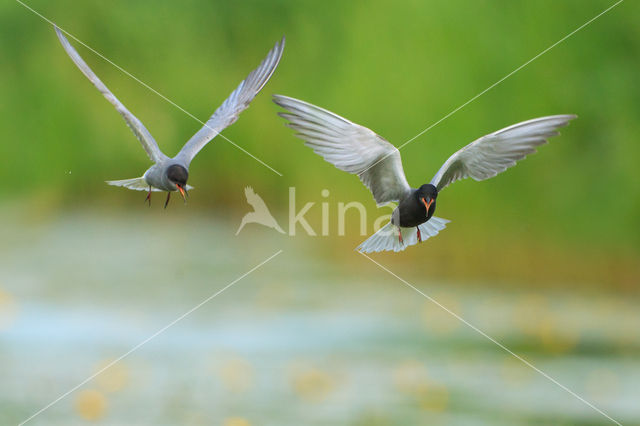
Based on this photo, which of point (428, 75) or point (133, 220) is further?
point (133, 220)

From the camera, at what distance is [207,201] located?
12328mm

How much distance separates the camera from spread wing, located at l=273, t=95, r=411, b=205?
3189mm

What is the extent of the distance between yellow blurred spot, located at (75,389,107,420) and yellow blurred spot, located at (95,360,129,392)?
0.08 meters

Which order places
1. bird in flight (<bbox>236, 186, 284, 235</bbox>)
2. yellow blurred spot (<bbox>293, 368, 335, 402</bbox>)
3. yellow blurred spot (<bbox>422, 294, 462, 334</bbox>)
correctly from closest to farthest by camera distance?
1. bird in flight (<bbox>236, 186, 284, 235</bbox>)
2. yellow blurred spot (<bbox>293, 368, 335, 402</bbox>)
3. yellow blurred spot (<bbox>422, 294, 462, 334</bbox>)

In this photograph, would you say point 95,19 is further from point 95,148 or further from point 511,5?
point 511,5

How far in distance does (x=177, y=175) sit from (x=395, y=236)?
0.87 metres

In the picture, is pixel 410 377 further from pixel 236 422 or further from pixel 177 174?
pixel 177 174

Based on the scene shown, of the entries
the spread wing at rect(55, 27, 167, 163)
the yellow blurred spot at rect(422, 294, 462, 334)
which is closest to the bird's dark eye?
the spread wing at rect(55, 27, 167, 163)

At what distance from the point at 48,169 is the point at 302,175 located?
311cm

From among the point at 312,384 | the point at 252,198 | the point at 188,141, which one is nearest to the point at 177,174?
the point at 188,141

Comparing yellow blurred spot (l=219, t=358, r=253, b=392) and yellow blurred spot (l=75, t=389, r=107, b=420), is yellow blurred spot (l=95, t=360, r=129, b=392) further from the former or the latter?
yellow blurred spot (l=219, t=358, r=253, b=392)

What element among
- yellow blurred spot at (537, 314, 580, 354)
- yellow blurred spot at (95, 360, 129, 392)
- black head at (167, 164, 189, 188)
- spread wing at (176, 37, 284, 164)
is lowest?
yellow blurred spot at (95, 360, 129, 392)

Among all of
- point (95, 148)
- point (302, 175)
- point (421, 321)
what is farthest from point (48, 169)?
point (421, 321)

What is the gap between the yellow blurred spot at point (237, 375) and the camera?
22.2 feet
